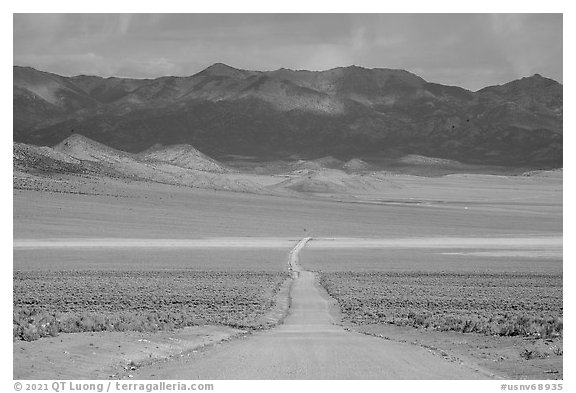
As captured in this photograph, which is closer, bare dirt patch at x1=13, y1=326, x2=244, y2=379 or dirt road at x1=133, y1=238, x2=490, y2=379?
dirt road at x1=133, y1=238, x2=490, y2=379

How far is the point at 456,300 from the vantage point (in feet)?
128

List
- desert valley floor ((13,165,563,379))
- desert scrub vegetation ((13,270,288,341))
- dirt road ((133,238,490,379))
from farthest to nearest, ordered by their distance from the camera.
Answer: desert scrub vegetation ((13,270,288,341)) → desert valley floor ((13,165,563,379)) → dirt road ((133,238,490,379))

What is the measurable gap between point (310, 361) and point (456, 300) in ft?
69.8

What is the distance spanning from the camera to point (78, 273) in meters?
54.4

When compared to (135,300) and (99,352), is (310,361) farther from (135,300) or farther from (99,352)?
(135,300)

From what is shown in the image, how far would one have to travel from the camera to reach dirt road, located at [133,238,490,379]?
17.0m

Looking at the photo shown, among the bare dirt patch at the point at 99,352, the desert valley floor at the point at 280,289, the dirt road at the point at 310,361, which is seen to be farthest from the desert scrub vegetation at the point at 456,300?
the bare dirt patch at the point at 99,352

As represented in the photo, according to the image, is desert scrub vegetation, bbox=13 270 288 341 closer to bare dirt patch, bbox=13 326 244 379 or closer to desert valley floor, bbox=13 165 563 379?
desert valley floor, bbox=13 165 563 379

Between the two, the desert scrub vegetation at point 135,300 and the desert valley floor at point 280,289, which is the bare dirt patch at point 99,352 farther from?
the desert scrub vegetation at point 135,300

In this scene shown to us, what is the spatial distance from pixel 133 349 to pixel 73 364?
117 inches

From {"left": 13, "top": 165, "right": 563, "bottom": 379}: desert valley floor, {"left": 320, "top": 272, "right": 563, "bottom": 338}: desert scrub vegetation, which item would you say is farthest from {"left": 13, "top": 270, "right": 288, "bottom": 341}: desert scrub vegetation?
{"left": 320, "top": 272, "right": 563, "bottom": 338}: desert scrub vegetation

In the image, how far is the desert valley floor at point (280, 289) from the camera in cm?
1941

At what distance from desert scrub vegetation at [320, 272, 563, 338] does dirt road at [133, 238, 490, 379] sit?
3957 mm

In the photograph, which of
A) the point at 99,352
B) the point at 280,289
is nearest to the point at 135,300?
the point at 280,289
